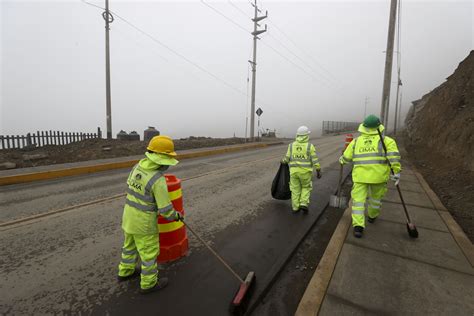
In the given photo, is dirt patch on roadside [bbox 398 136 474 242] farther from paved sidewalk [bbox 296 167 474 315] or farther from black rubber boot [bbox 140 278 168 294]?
black rubber boot [bbox 140 278 168 294]

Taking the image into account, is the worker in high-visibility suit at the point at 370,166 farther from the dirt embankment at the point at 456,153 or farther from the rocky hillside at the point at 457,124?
the rocky hillside at the point at 457,124

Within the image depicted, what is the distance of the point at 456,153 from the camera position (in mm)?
8156

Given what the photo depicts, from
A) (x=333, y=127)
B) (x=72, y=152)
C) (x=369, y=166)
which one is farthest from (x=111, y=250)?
(x=333, y=127)

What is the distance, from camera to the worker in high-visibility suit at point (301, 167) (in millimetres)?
4832

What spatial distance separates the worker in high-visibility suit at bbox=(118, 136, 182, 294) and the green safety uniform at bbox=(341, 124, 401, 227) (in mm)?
2890

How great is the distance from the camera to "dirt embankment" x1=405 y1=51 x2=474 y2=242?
5.36 meters

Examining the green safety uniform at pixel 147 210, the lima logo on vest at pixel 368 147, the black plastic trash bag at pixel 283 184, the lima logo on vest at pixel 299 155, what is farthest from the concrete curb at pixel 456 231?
the green safety uniform at pixel 147 210

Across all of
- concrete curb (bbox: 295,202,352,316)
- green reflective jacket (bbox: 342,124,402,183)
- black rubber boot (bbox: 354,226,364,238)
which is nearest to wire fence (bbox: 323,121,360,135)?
green reflective jacket (bbox: 342,124,402,183)

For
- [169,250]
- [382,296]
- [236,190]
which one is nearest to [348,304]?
[382,296]

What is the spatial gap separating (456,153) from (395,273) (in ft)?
25.2

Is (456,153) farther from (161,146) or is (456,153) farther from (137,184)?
(137,184)

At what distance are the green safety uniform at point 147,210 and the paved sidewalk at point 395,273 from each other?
5.16 feet

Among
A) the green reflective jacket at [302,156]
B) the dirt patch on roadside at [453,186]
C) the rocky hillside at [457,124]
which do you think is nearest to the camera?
the dirt patch on roadside at [453,186]

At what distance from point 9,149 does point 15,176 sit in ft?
21.3
